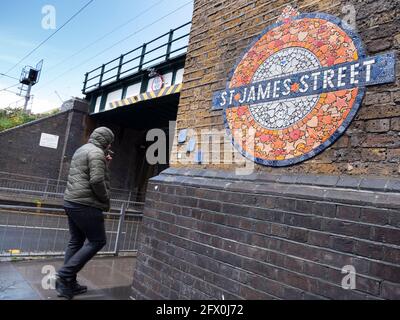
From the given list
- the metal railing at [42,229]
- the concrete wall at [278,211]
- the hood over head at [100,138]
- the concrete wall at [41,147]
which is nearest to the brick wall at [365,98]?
the concrete wall at [278,211]

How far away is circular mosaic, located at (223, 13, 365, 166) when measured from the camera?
7.80 feet

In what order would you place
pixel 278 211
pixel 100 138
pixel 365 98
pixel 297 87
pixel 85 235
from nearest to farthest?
pixel 365 98, pixel 278 211, pixel 297 87, pixel 85 235, pixel 100 138

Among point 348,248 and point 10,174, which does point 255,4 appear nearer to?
A: point 348,248

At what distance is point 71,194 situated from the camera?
3.43 metres

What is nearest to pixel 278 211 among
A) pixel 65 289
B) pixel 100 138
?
pixel 100 138

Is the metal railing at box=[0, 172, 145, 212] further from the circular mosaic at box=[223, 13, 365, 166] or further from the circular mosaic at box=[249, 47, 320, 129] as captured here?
the circular mosaic at box=[249, 47, 320, 129]

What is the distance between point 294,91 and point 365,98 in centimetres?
58

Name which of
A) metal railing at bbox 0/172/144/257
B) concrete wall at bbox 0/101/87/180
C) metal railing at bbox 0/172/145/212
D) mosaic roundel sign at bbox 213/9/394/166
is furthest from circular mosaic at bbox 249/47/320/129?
concrete wall at bbox 0/101/87/180

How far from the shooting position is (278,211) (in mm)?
2393

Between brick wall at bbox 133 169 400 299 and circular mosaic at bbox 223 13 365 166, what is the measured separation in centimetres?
30

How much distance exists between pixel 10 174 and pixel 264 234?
15416mm

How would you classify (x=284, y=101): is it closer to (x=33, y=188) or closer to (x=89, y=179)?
(x=89, y=179)

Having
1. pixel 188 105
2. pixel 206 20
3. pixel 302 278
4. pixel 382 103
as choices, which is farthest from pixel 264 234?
pixel 206 20

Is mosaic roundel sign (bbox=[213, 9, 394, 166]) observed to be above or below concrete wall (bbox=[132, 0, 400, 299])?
above
